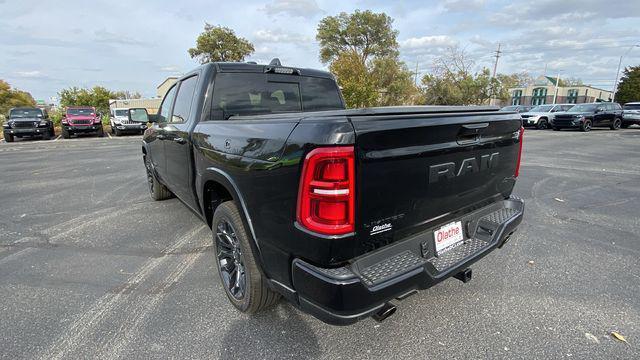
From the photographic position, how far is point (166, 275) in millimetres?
3354

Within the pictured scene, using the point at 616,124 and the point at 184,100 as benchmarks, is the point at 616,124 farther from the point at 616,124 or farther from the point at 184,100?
the point at 184,100

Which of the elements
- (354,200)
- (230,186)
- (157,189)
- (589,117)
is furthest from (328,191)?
(589,117)

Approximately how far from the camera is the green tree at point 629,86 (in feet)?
153

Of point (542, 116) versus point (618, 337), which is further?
point (542, 116)

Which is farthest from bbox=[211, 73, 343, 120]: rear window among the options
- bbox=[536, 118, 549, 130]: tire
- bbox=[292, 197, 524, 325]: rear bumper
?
bbox=[536, 118, 549, 130]: tire

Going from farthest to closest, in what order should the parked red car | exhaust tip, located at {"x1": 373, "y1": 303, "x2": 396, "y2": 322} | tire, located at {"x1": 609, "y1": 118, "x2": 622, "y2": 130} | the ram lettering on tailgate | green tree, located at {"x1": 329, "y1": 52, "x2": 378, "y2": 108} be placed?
green tree, located at {"x1": 329, "y1": 52, "x2": 378, "y2": 108}, tire, located at {"x1": 609, "y1": 118, "x2": 622, "y2": 130}, the parked red car, the ram lettering on tailgate, exhaust tip, located at {"x1": 373, "y1": 303, "x2": 396, "y2": 322}

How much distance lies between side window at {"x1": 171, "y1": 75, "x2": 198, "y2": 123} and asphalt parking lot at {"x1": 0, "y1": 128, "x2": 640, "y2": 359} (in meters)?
1.45

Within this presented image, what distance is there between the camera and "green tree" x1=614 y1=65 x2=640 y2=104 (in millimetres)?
46781

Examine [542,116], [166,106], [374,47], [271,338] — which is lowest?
[271,338]

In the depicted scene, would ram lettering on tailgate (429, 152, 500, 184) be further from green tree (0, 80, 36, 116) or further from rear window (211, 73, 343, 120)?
green tree (0, 80, 36, 116)

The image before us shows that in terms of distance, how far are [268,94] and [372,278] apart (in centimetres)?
249

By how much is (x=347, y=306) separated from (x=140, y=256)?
2894mm

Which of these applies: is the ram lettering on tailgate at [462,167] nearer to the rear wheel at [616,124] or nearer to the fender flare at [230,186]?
the fender flare at [230,186]

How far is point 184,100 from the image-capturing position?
393cm
